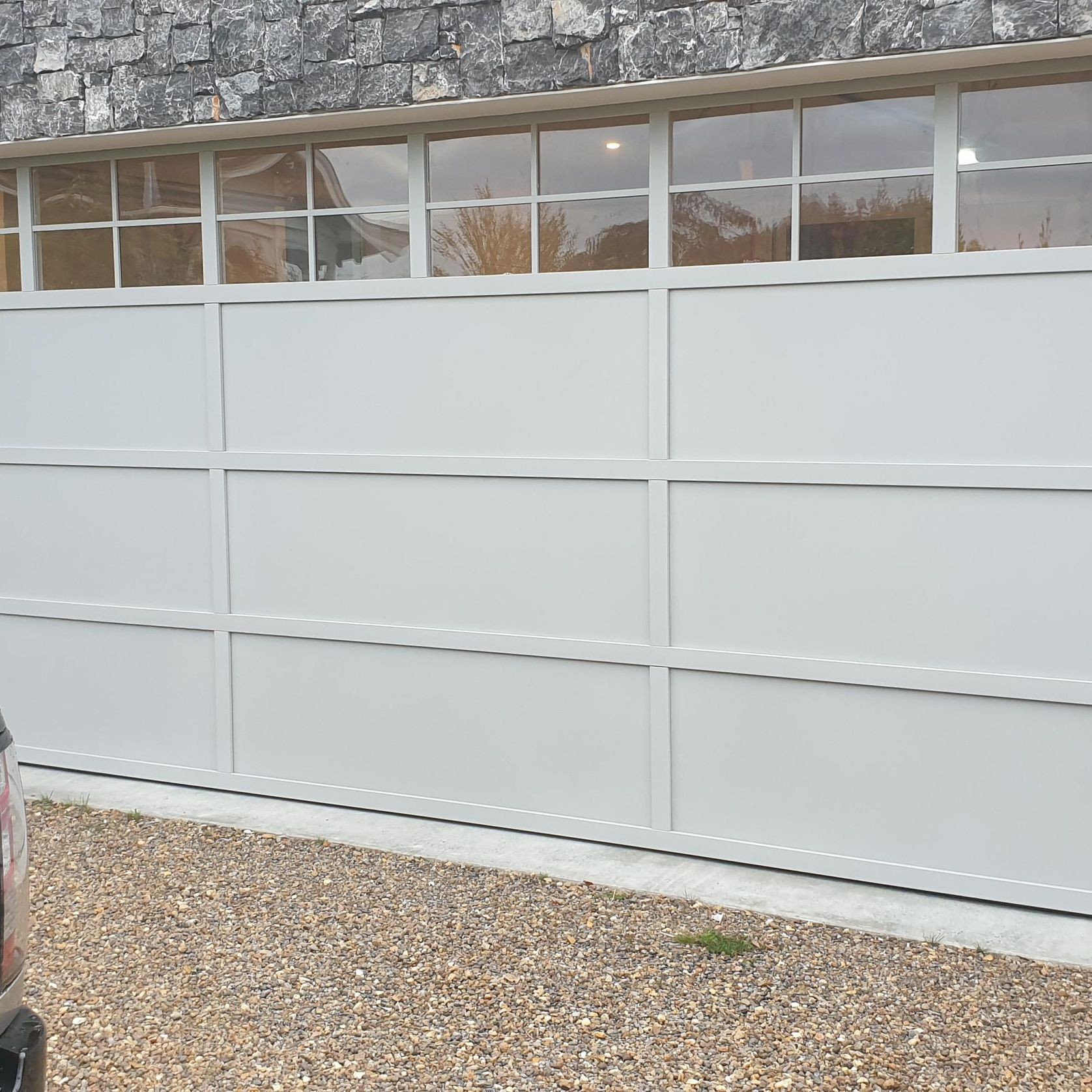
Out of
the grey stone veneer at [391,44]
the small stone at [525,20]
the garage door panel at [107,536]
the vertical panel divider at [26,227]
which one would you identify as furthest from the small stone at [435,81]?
the vertical panel divider at [26,227]

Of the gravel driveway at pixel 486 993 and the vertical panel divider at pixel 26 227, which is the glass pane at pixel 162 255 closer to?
the vertical panel divider at pixel 26 227

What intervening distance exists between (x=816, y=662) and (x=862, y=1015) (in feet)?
3.98

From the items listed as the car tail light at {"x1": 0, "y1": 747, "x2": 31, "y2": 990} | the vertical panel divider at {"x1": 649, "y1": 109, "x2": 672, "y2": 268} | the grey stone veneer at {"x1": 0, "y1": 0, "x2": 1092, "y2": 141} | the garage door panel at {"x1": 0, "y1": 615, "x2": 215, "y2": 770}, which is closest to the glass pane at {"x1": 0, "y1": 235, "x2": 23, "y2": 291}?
the grey stone veneer at {"x1": 0, "y1": 0, "x2": 1092, "y2": 141}

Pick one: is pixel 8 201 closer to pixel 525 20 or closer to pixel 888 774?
pixel 525 20

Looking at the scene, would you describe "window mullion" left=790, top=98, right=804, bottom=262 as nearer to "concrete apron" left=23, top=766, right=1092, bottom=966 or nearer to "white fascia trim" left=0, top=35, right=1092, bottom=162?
"white fascia trim" left=0, top=35, right=1092, bottom=162

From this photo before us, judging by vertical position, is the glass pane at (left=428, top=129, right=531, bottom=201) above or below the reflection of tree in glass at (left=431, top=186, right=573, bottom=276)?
above

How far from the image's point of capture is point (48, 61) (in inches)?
177

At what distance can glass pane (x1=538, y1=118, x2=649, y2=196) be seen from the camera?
406 centimetres

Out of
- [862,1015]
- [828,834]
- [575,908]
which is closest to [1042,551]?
[828,834]

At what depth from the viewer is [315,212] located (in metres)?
4.54

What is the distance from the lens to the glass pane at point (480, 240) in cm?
426

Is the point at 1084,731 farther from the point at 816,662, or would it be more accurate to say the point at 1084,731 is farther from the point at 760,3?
the point at 760,3

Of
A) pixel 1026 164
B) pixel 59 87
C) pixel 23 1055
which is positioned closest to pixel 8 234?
pixel 59 87

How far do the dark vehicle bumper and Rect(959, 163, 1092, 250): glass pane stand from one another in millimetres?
3363
